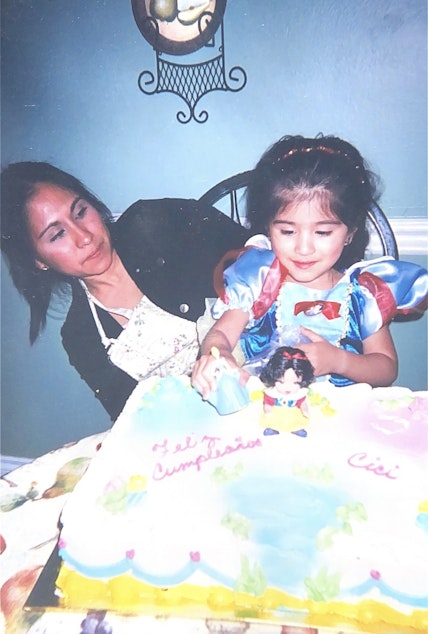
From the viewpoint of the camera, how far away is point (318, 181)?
1296 millimetres

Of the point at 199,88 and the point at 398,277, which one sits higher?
the point at 199,88

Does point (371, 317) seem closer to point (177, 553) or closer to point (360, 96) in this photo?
point (360, 96)

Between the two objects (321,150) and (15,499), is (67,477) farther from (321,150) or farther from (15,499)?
(321,150)

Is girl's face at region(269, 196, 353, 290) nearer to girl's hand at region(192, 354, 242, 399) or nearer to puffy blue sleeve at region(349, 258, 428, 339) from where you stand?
puffy blue sleeve at region(349, 258, 428, 339)

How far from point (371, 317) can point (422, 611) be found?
602 mm

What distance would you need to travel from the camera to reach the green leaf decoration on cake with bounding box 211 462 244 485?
1233 mm

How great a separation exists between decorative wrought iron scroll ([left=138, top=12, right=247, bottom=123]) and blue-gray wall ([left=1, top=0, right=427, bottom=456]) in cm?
2

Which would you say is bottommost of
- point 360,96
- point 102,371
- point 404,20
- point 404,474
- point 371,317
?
point 404,474

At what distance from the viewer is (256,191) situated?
53.8 inches

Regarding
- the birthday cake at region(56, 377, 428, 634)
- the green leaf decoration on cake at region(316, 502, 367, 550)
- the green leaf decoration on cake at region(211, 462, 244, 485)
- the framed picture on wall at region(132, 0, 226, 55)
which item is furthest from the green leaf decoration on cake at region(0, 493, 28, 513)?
the framed picture on wall at region(132, 0, 226, 55)

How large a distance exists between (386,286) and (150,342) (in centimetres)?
57

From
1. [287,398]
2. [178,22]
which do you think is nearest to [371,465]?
[287,398]

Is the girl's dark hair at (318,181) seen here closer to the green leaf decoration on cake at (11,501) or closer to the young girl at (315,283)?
the young girl at (315,283)

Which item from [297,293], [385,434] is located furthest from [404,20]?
[385,434]
